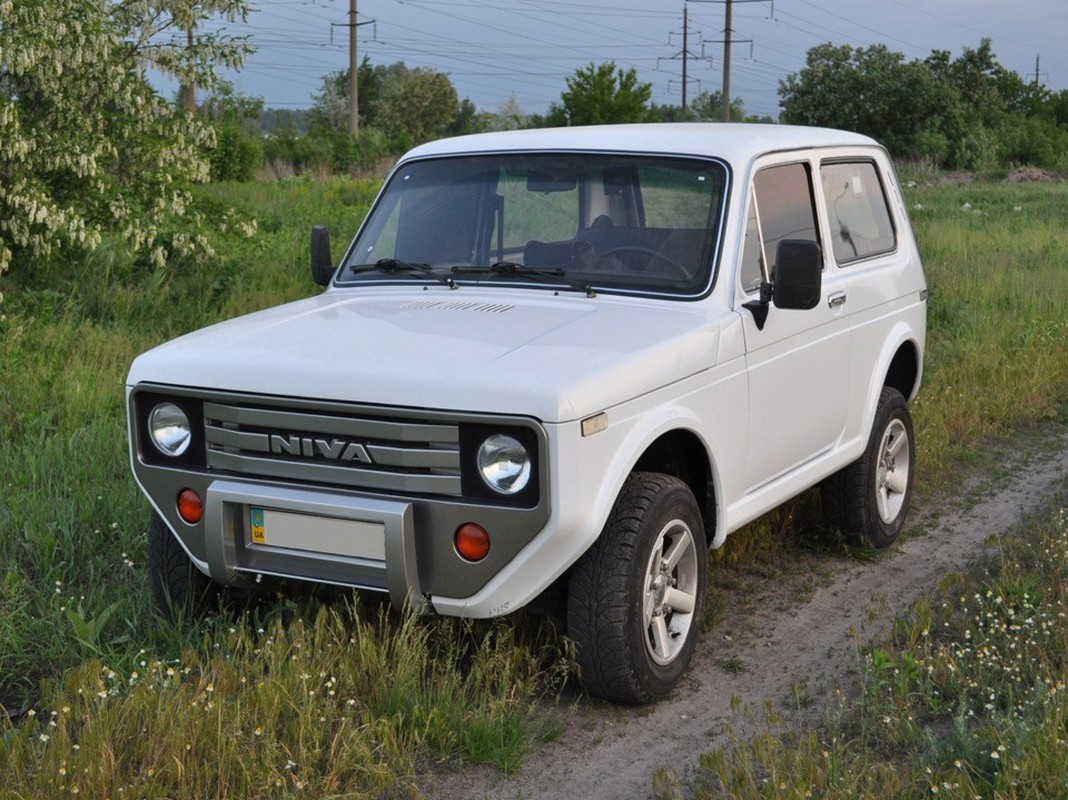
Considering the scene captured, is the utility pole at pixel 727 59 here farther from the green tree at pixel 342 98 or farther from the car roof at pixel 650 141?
the car roof at pixel 650 141

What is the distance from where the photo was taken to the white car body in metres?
4.16

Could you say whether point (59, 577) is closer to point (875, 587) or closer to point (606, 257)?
point (606, 257)

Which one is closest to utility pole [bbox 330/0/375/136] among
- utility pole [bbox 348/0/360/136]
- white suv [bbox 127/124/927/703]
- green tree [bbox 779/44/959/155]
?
utility pole [bbox 348/0/360/136]

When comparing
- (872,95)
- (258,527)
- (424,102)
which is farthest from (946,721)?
(424,102)

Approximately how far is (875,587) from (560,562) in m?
2.39

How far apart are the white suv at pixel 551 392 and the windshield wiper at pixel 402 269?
0.01 metres

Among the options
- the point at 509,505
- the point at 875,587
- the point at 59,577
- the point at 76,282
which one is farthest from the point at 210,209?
the point at 509,505

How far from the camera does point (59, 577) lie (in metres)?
5.64

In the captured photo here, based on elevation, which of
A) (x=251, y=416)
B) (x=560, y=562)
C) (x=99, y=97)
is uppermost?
(x=99, y=97)

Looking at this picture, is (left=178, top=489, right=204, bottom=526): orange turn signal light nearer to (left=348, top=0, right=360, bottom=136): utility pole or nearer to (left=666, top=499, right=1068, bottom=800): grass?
(left=666, top=499, right=1068, bottom=800): grass

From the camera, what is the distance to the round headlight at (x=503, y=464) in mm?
4121

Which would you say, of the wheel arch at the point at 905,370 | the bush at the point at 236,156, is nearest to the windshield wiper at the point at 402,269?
the wheel arch at the point at 905,370

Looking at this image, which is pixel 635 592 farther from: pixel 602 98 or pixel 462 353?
pixel 602 98

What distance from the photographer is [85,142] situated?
1051cm
